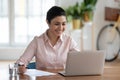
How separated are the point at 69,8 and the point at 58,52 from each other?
3.21 m

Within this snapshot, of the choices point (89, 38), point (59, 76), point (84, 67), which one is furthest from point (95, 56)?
point (89, 38)

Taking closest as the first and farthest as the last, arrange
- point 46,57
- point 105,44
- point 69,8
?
1. point 46,57
2. point 69,8
3. point 105,44

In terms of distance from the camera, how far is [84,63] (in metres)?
2.23

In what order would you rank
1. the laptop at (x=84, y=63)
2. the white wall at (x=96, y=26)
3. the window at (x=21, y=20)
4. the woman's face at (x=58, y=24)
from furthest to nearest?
the window at (x=21, y=20) → the white wall at (x=96, y=26) → the woman's face at (x=58, y=24) → the laptop at (x=84, y=63)

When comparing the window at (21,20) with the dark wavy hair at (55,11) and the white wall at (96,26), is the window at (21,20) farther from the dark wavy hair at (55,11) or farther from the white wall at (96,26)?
the dark wavy hair at (55,11)

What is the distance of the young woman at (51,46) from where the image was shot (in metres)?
2.67

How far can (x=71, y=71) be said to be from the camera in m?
2.26

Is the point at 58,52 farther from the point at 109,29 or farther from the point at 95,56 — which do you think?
the point at 109,29

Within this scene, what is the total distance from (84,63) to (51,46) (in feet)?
1.90

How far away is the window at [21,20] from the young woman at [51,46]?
3721 millimetres

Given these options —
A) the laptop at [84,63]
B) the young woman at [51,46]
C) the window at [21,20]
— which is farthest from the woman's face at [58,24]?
the window at [21,20]

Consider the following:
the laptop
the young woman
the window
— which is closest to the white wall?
the window

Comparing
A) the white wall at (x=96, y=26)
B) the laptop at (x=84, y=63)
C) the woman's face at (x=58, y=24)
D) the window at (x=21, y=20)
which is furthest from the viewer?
the window at (x=21, y=20)

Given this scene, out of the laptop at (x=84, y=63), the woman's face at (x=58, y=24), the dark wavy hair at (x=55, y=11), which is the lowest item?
the laptop at (x=84, y=63)
